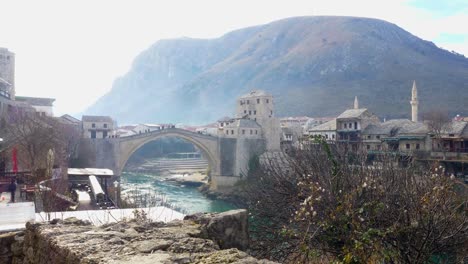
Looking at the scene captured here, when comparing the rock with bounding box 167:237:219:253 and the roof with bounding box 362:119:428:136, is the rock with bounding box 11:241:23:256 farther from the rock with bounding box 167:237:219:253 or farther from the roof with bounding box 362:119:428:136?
the roof with bounding box 362:119:428:136

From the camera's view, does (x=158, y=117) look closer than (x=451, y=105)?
No

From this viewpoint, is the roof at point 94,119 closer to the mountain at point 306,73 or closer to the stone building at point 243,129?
the stone building at point 243,129

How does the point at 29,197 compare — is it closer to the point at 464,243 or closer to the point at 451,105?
the point at 464,243

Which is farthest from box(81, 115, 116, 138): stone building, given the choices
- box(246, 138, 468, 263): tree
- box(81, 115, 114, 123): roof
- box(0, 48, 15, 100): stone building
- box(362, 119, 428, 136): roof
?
box(246, 138, 468, 263): tree

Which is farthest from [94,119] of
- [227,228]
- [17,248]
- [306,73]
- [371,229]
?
[306,73]

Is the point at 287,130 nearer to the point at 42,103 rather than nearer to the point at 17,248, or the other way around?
the point at 42,103

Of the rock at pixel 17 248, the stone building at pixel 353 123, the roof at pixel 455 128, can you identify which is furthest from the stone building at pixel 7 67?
the rock at pixel 17 248

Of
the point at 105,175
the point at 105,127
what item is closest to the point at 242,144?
the point at 105,127
